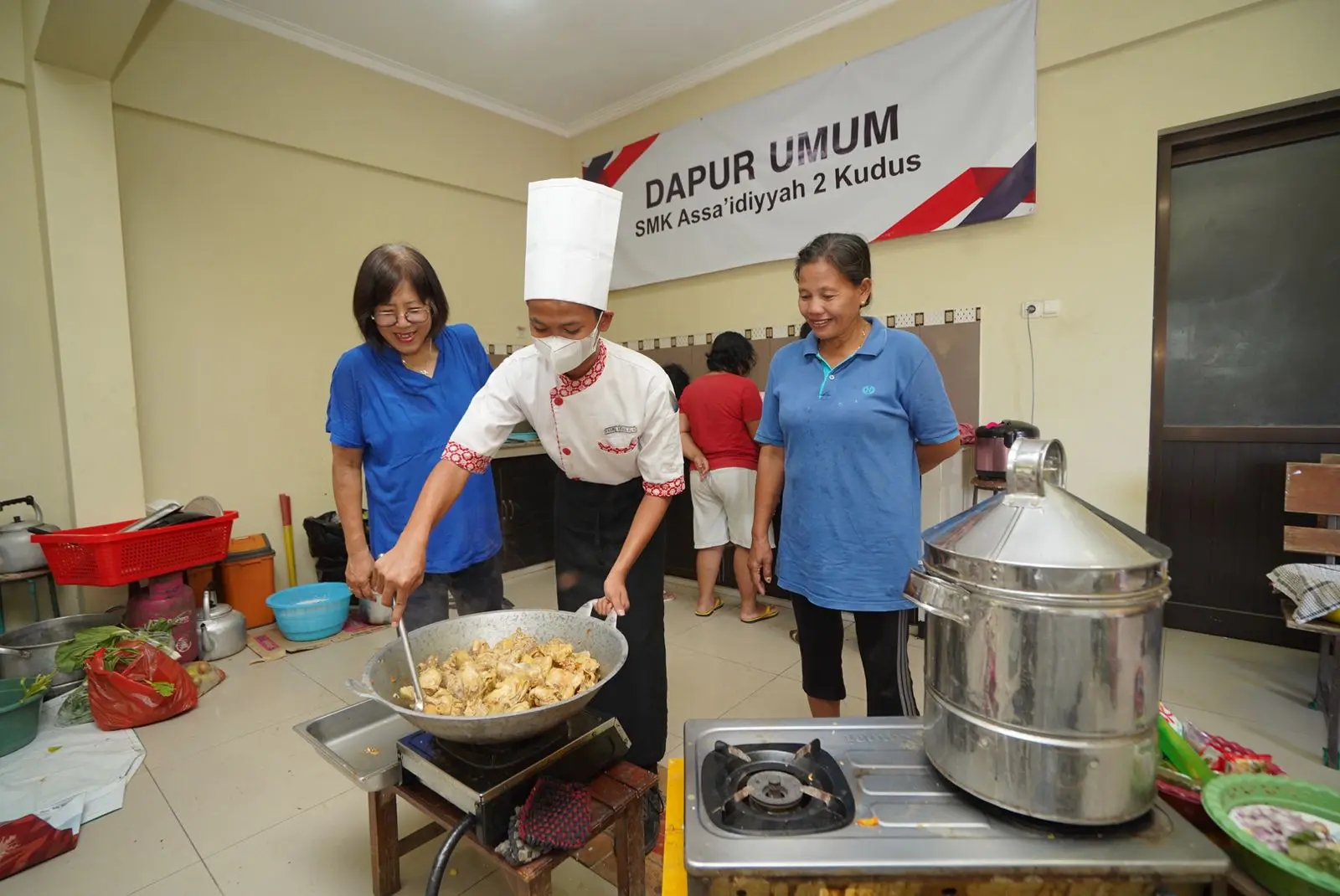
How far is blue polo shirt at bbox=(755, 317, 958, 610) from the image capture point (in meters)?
1.51

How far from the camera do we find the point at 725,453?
3.28 meters

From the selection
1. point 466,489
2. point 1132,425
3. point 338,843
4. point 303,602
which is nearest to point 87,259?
point 303,602

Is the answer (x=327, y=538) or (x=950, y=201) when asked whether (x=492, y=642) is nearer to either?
(x=327, y=538)

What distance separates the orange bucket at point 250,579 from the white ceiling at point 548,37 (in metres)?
2.73

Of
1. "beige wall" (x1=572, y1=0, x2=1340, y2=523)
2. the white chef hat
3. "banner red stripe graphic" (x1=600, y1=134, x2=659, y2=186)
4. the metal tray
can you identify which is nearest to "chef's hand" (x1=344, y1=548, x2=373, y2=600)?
the metal tray

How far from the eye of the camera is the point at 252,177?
3381mm

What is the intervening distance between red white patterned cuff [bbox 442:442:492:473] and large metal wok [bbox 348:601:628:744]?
312 mm

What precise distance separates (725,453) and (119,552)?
2.65 metres

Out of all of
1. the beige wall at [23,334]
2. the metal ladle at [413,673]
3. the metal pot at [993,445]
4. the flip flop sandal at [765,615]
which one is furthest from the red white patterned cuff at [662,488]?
the beige wall at [23,334]

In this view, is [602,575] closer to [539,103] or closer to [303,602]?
[303,602]

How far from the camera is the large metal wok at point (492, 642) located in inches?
34.6

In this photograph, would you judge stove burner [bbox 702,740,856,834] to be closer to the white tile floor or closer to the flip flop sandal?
the white tile floor

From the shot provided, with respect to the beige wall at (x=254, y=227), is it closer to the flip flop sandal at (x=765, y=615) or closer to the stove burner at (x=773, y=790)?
the flip flop sandal at (x=765, y=615)

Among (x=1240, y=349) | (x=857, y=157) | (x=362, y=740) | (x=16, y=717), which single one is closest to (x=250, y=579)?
(x=16, y=717)
